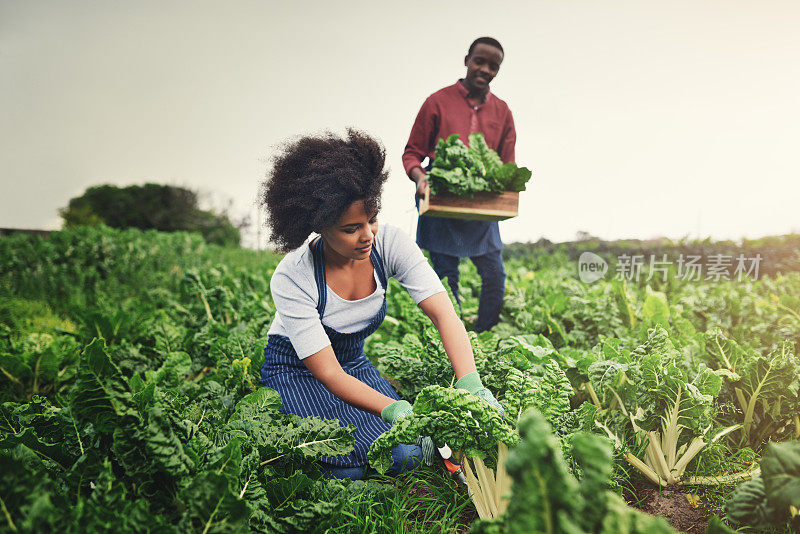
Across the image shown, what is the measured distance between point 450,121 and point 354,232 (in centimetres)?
200

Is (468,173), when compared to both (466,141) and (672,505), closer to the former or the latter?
(466,141)

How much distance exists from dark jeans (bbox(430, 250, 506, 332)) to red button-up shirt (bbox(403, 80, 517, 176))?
78 centimetres

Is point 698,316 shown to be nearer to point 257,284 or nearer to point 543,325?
point 543,325

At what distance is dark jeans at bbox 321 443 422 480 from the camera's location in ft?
5.98

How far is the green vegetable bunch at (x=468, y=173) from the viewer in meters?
2.95

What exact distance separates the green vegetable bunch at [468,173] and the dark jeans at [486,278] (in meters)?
0.65

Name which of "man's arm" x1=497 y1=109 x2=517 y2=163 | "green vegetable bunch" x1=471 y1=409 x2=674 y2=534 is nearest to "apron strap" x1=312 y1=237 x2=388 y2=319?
"green vegetable bunch" x1=471 y1=409 x2=674 y2=534

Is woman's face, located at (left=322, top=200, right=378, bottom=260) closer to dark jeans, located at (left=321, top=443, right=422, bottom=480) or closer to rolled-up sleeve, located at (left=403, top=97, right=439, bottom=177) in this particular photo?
dark jeans, located at (left=321, top=443, right=422, bottom=480)

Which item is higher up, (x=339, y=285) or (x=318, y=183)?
(x=318, y=183)

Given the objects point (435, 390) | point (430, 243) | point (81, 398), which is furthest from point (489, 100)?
point (81, 398)

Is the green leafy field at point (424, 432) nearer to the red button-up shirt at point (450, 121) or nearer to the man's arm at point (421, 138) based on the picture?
the man's arm at point (421, 138)

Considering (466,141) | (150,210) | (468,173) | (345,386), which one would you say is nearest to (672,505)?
(345,386)

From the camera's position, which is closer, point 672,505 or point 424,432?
point 424,432

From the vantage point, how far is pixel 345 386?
174cm
